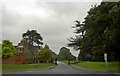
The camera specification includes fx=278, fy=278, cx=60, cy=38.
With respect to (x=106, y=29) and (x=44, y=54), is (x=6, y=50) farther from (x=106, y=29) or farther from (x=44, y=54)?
(x=106, y=29)

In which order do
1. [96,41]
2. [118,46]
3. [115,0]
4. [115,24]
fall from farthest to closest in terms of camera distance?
[96,41]
[118,46]
[115,0]
[115,24]

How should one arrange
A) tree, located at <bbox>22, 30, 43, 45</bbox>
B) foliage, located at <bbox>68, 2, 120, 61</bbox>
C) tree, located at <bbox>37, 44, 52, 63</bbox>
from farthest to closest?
tree, located at <bbox>22, 30, 43, 45</bbox>, tree, located at <bbox>37, 44, 52, 63</bbox>, foliage, located at <bbox>68, 2, 120, 61</bbox>

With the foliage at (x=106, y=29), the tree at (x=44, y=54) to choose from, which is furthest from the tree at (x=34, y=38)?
the foliage at (x=106, y=29)

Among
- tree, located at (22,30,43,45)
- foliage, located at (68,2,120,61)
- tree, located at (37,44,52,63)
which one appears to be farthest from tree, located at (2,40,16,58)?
tree, located at (22,30,43,45)

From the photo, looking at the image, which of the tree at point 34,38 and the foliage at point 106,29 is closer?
the foliage at point 106,29

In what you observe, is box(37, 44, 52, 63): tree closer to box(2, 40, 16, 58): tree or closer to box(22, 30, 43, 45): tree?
box(2, 40, 16, 58): tree

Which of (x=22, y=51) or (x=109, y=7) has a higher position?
(x=109, y=7)

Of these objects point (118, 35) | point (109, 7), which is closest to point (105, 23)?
point (109, 7)

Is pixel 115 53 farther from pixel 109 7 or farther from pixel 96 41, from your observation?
pixel 109 7

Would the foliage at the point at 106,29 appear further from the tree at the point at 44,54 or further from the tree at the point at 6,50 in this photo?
the tree at the point at 44,54

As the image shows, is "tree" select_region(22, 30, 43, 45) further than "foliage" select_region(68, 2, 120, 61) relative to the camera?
Yes

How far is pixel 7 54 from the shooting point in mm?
64375

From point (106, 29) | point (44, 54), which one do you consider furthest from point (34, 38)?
point (106, 29)

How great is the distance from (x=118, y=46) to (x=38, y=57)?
5064 centimetres
